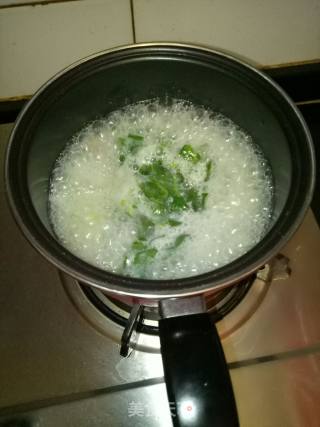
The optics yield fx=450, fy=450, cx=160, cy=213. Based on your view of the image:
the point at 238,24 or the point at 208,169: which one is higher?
the point at 238,24

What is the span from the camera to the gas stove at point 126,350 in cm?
68

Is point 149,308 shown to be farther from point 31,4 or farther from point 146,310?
point 31,4

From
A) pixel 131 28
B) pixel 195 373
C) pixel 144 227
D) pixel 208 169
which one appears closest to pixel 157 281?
pixel 195 373

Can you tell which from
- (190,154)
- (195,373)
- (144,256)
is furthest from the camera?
(190,154)

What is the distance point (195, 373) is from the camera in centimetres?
49

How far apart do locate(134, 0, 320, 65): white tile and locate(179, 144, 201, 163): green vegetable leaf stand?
0.24m

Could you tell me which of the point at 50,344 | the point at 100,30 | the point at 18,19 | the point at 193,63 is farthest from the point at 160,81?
the point at 50,344

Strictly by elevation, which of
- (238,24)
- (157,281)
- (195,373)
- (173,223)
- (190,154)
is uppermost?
(238,24)

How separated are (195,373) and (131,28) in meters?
0.64

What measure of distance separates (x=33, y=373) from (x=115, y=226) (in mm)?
264

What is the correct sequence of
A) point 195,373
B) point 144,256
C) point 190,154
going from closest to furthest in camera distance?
point 195,373 → point 144,256 → point 190,154

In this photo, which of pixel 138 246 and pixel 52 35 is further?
pixel 52 35

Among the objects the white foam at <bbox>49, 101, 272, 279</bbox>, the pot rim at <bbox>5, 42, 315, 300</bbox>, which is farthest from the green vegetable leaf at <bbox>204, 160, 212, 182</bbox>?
the pot rim at <bbox>5, 42, 315, 300</bbox>

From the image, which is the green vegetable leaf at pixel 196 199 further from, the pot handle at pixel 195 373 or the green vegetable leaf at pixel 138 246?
the pot handle at pixel 195 373
